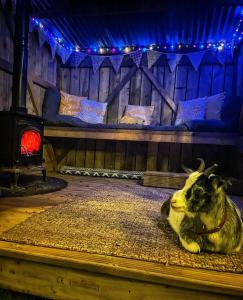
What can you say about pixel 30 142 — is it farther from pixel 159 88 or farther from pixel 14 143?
pixel 159 88

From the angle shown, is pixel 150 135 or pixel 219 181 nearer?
pixel 219 181

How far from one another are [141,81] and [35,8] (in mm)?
1875

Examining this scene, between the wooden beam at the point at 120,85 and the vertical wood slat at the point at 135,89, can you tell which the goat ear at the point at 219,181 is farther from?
the wooden beam at the point at 120,85

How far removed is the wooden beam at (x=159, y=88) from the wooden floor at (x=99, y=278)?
10.6ft

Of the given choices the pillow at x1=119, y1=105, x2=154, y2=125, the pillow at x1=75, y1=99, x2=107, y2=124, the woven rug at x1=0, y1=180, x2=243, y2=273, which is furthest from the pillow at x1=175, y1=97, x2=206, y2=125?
the woven rug at x1=0, y1=180, x2=243, y2=273

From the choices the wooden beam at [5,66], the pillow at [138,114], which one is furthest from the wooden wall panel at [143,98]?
the wooden beam at [5,66]

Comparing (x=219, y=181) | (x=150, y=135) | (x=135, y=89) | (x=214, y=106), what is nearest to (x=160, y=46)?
(x=135, y=89)

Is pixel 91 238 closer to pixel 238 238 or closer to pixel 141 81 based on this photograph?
pixel 238 238

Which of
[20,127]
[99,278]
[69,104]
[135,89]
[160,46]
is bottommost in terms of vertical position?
[99,278]

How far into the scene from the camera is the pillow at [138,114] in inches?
153

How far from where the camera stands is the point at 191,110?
3.71m

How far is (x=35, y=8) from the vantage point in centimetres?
317

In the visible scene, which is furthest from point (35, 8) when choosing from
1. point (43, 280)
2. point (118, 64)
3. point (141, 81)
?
point (43, 280)

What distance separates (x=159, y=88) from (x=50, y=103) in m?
1.81
